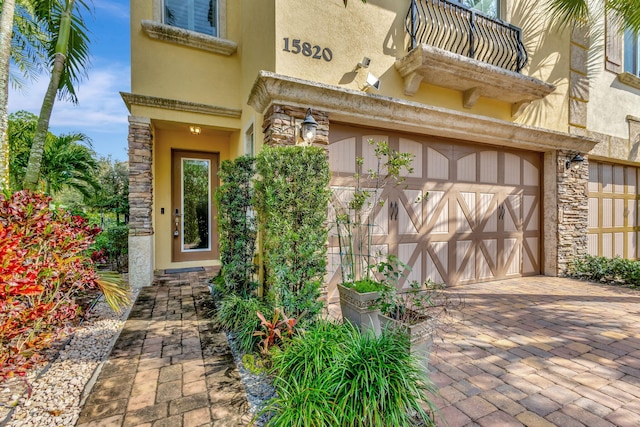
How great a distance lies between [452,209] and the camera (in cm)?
524

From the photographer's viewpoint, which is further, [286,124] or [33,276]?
[286,124]

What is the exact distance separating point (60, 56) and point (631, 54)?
1235cm

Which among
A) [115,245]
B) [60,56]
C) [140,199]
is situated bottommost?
[115,245]

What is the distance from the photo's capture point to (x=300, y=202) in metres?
2.97

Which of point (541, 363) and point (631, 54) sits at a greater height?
point (631, 54)

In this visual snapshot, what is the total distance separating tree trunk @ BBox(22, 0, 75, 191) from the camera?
3.97m

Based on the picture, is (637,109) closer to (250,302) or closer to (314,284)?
(314,284)

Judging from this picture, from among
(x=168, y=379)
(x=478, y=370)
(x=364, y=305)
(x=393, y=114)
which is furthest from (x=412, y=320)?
(x=393, y=114)

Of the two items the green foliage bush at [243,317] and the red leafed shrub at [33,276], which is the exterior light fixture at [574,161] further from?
the red leafed shrub at [33,276]

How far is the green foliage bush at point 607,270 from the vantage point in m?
5.44

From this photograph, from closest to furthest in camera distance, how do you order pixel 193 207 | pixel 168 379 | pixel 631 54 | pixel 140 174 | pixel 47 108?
pixel 168 379 → pixel 47 108 → pixel 140 174 → pixel 193 207 → pixel 631 54

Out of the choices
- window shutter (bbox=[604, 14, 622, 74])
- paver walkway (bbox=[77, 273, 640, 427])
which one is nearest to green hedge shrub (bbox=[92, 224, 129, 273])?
paver walkway (bbox=[77, 273, 640, 427])

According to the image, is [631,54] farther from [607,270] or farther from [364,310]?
[364,310]

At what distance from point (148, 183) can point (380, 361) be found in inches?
193
